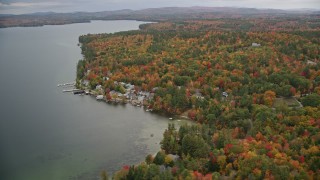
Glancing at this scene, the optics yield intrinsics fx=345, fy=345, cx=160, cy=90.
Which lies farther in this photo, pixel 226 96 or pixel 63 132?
pixel 226 96


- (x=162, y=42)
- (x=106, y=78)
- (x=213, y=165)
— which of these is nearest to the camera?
(x=213, y=165)

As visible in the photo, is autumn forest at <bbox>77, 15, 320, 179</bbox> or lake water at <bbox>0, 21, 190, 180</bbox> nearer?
autumn forest at <bbox>77, 15, 320, 179</bbox>

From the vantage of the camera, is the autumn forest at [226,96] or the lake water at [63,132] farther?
the lake water at [63,132]

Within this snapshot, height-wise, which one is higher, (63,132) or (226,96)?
(226,96)

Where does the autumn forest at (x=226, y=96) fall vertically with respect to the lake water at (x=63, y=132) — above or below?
above

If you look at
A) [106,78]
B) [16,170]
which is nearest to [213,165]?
[16,170]

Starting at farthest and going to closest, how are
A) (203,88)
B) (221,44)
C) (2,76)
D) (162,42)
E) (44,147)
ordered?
(162,42), (221,44), (2,76), (203,88), (44,147)

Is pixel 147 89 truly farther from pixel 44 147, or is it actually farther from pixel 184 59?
pixel 44 147

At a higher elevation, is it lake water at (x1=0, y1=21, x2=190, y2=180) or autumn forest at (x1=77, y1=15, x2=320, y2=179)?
autumn forest at (x1=77, y1=15, x2=320, y2=179)
